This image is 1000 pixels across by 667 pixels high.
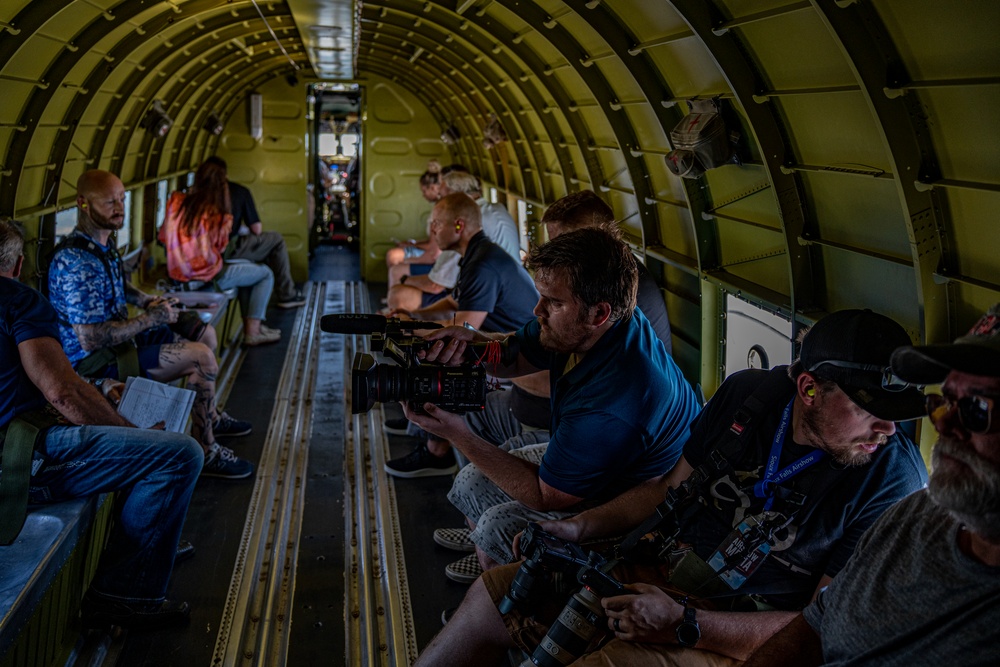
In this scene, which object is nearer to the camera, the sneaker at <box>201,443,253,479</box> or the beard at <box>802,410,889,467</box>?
the beard at <box>802,410,889,467</box>

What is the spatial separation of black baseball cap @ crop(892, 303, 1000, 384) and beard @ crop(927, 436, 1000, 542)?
158 millimetres

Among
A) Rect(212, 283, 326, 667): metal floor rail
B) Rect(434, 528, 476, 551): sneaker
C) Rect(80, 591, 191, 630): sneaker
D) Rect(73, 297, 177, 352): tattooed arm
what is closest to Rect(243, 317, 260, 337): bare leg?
Rect(212, 283, 326, 667): metal floor rail

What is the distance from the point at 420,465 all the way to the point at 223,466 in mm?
1346

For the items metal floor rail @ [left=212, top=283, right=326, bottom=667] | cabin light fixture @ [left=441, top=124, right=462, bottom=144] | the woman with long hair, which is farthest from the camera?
cabin light fixture @ [left=441, top=124, right=462, bottom=144]

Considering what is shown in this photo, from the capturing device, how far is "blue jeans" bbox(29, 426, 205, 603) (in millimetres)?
A: 3854

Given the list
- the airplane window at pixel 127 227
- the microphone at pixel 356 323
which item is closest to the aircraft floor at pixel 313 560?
the microphone at pixel 356 323

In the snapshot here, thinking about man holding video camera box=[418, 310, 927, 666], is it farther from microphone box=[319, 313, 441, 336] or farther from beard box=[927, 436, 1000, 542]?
microphone box=[319, 313, 441, 336]

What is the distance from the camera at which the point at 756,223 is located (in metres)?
4.81

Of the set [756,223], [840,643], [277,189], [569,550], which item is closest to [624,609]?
[569,550]

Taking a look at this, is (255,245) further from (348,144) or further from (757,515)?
(348,144)

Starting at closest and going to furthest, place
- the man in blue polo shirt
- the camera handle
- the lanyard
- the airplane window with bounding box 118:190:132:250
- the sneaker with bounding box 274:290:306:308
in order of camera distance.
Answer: the lanyard
the camera handle
the man in blue polo shirt
the airplane window with bounding box 118:190:132:250
the sneaker with bounding box 274:290:306:308

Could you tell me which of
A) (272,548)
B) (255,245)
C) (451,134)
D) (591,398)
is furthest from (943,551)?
(451,134)

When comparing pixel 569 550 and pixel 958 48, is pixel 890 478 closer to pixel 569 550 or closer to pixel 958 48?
pixel 569 550

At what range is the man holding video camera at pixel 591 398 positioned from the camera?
3303mm
